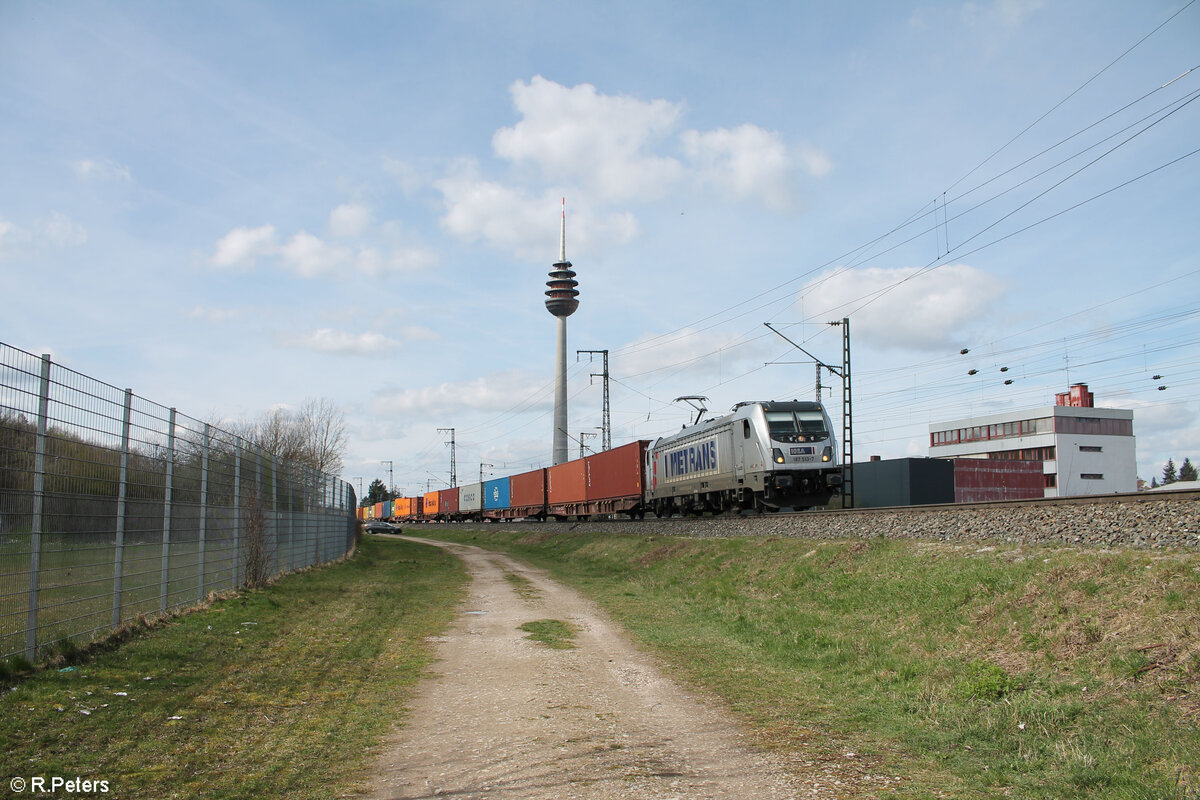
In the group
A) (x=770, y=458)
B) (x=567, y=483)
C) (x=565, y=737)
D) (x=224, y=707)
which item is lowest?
(x=565, y=737)

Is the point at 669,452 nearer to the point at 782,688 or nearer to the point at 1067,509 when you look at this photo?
the point at 1067,509

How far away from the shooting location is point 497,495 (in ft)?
190

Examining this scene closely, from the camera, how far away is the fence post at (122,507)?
8.44 metres

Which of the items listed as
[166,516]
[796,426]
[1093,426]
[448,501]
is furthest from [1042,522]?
[1093,426]

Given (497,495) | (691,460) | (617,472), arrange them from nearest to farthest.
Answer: (691,460)
(617,472)
(497,495)

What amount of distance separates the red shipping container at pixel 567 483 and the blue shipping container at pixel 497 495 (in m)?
7.88

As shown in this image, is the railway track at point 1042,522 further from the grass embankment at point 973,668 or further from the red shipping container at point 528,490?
the red shipping container at point 528,490

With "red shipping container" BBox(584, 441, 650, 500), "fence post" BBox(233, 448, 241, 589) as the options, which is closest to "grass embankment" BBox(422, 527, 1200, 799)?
"fence post" BBox(233, 448, 241, 589)

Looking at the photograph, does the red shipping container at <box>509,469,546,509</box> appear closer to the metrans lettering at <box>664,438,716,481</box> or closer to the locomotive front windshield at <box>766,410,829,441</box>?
the metrans lettering at <box>664,438,716,481</box>

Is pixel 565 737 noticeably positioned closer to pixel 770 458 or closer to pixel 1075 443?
pixel 770 458

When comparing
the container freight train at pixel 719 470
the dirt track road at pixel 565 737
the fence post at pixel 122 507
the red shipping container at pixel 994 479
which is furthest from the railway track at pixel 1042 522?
the red shipping container at pixel 994 479

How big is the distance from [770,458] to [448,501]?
52.8 meters

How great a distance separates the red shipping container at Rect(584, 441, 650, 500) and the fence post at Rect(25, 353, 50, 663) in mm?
28509

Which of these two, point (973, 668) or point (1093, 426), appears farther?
point (1093, 426)
